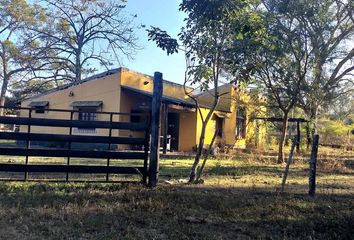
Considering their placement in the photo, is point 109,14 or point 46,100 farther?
point 109,14

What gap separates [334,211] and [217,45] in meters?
4.95

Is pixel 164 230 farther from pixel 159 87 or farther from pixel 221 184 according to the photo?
pixel 221 184

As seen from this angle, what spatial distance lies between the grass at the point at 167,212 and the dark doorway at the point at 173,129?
18081 mm

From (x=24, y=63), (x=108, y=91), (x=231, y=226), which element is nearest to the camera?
(x=231, y=226)

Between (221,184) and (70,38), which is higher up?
(70,38)

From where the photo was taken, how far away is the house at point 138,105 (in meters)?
24.4

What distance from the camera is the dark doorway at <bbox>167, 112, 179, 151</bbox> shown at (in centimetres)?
2728

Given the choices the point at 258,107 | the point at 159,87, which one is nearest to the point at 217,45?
the point at 159,87

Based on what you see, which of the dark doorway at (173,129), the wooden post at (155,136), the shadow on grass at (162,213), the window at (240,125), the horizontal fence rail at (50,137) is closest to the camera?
the shadow on grass at (162,213)

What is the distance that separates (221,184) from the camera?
9.95m

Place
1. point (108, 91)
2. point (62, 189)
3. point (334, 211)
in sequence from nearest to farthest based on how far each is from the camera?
point (334, 211) → point (62, 189) → point (108, 91)

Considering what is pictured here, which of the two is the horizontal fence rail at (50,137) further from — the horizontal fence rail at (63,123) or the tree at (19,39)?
the tree at (19,39)

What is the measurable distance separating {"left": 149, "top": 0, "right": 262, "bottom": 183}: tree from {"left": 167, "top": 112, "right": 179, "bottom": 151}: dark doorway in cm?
1682

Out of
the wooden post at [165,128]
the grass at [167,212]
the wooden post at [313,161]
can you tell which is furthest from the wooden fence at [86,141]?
the wooden post at [165,128]
